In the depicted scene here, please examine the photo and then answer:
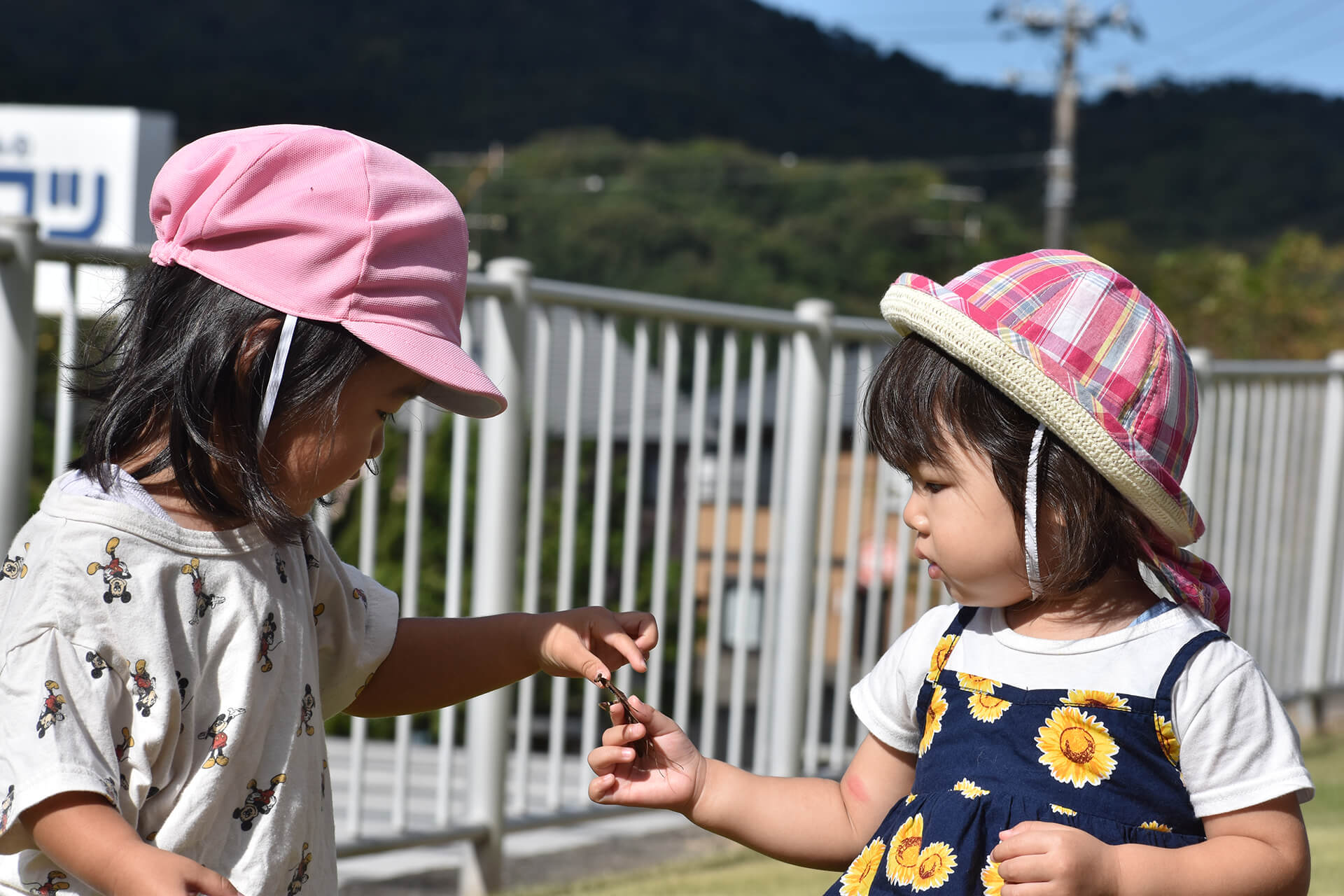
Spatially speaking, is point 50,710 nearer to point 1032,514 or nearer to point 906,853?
point 906,853

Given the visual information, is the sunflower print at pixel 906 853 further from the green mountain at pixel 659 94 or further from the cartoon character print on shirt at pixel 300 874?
the green mountain at pixel 659 94

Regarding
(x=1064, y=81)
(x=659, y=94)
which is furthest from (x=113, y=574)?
(x=659, y=94)

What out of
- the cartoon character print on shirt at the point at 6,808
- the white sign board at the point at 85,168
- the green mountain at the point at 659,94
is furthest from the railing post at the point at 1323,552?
the green mountain at the point at 659,94

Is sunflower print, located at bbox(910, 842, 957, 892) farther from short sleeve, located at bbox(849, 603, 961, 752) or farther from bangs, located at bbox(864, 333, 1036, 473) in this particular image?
bangs, located at bbox(864, 333, 1036, 473)

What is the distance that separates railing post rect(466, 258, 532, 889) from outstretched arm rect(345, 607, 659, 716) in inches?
53.6

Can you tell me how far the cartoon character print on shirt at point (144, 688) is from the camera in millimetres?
1435

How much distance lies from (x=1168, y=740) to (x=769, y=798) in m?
0.52

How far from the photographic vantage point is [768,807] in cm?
180

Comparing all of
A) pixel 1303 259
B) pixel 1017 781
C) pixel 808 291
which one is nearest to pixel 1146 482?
pixel 1017 781

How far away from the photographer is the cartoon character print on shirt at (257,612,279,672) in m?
1.56

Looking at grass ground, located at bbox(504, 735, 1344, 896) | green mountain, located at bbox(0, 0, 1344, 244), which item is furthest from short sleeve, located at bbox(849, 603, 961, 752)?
green mountain, located at bbox(0, 0, 1344, 244)

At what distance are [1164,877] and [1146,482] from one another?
43 cm

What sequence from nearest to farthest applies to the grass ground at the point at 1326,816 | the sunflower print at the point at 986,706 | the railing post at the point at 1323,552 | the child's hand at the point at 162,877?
the child's hand at the point at 162,877 < the sunflower print at the point at 986,706 < the grass ground at the point at 1326,816 < the railing post at the point at 1323,552

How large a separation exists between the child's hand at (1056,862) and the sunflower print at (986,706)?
16 cm
